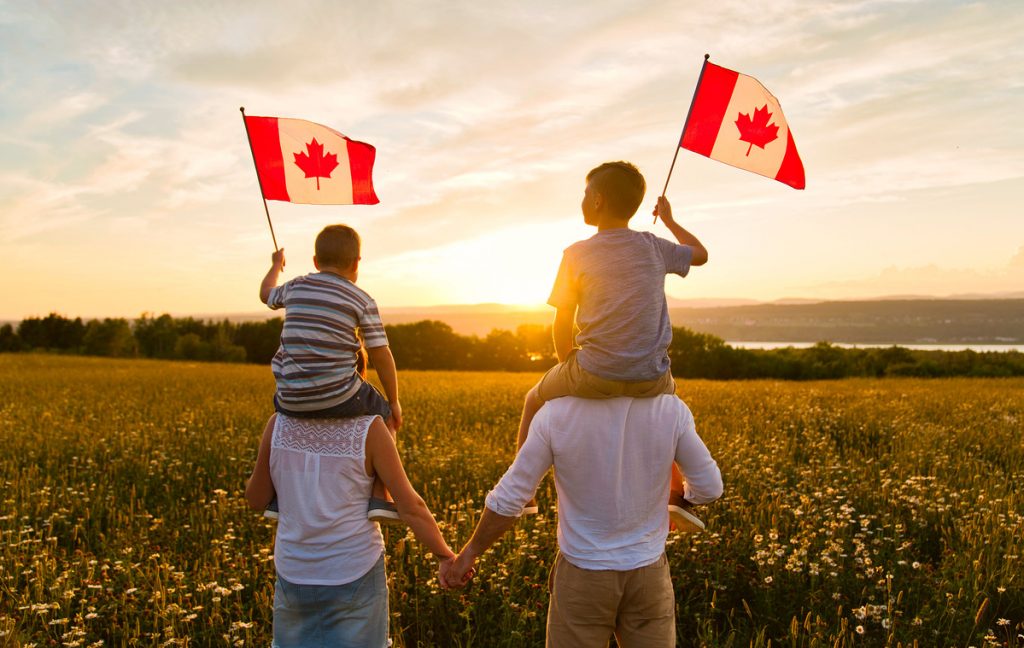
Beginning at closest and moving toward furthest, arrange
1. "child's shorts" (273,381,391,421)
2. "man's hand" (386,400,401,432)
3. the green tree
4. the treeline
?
"child's shorts" (273,381,391,421)
"man's hand" (386,400,401,432)
the treeline
the green tree

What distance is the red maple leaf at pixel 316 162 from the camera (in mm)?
4941

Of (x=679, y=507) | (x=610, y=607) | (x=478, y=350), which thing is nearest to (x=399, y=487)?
(x=610, y=607)

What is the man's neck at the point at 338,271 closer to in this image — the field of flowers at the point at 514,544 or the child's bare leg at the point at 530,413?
the child's bare leg at the point at 530,413

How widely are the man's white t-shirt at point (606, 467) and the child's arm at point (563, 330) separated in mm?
283

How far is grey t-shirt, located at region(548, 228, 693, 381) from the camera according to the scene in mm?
2869

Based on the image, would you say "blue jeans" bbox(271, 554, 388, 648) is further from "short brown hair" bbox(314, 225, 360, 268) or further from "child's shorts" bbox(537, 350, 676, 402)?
"short brown hair" bbox(314, 225, 360, 268)

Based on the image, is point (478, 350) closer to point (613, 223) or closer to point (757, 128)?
point (757, 128)

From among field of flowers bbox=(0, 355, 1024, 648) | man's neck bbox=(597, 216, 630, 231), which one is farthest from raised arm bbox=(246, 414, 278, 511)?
man's neck bbox=(597, 216, 630, 231)

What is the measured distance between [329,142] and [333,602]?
340 cm

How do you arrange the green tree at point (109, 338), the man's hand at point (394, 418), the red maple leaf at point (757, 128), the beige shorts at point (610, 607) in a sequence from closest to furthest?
the beige shorts at point (610, 607) < the man's hand at point (394, 418) < the red maple leaf at point (757, 128) < the green tree at point (109, 338)

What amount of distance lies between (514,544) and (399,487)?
9.98 feet

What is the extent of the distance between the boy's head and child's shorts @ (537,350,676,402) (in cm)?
70

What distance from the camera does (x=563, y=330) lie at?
319cm

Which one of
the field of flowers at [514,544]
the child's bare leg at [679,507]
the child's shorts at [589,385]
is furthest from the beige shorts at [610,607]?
the field of flowers at [514,544]
